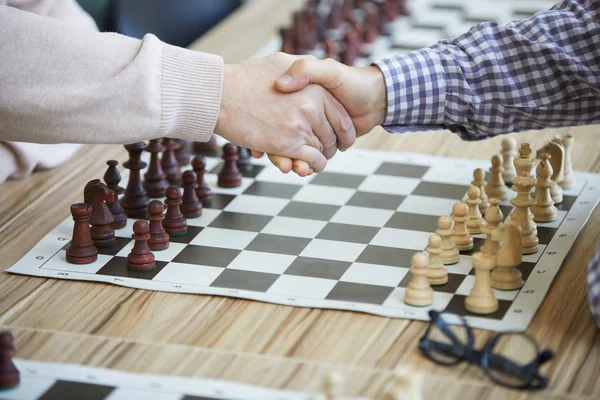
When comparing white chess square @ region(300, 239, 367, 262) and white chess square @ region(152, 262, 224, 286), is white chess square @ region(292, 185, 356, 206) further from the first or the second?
white chess square @ region(152, 262, 224, 286)

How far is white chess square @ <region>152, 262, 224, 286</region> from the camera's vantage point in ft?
5.41

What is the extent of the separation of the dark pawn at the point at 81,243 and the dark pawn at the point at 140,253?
8 centimetres

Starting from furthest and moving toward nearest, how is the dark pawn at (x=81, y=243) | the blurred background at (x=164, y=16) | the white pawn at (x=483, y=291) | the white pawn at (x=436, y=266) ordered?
the blurred background at (x=164, y=16) < the dark pawn at (x=81, y=243) < the white pawn at (x=436, y=266) < the white pawn at (x=483, y=291)

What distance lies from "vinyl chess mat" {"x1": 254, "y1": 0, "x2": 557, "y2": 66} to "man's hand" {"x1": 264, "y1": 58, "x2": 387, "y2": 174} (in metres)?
0.87

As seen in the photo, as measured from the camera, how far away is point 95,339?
4.79ft

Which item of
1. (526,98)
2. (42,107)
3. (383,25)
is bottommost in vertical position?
(383,25)

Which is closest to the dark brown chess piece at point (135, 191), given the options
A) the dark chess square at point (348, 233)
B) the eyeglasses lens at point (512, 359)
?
the dark chess square at point (348, 233)

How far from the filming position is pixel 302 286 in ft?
5.34

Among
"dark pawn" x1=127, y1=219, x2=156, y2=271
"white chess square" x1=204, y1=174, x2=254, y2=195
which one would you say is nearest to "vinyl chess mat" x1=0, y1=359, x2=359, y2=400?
"dark pawn" x1=127, y1=219, x2=156, y2=271

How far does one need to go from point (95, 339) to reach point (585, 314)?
30.6 inches

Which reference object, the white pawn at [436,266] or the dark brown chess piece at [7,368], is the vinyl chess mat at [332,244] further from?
the dark brown chess piece at [7,368]

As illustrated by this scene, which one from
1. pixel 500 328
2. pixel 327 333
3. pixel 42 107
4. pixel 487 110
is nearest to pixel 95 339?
pixel 327 333

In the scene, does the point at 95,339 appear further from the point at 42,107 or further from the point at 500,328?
the point at 500,328

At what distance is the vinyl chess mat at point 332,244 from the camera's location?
1592 mm
